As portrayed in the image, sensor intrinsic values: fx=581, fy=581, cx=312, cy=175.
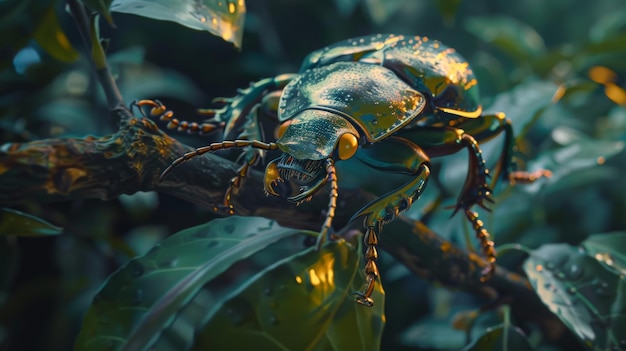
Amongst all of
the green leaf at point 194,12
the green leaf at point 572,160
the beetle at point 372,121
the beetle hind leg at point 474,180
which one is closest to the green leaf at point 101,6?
the green leaf at point 194,12

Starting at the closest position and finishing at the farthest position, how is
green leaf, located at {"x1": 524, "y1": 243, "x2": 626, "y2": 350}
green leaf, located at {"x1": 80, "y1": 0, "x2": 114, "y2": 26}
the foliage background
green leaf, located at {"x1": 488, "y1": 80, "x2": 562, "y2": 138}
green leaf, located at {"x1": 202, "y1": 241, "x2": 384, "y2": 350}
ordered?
Answer: green leaf, located at {"x1": 202, "y1": 241, "x2": 384, "y2": 350}
green leaf, located at {"x1": 80, "y1": 0, "x2": 114, "y2": 26}
green leaf, located at {"x1": 524, "y1": 243, "x2": 626, "y2": 350}
the foliage background
green leaf, located at {"x1": 488, "y1": 80, "x2": 562, "y2": 138}

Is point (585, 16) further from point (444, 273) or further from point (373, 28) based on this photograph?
point (444, 273)

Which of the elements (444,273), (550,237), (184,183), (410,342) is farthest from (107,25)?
(550,237)

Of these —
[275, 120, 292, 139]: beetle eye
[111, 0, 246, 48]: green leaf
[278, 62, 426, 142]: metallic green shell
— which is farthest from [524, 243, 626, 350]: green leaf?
[111, 0, 246, 48]: green leaf

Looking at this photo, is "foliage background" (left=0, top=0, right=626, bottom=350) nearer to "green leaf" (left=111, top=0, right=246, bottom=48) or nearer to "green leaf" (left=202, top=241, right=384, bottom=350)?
"green leaf" (left=111, top=0, right=246, bottom=48)

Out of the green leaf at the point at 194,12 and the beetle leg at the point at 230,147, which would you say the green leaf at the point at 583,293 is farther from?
the green leaf at the point at 194,12

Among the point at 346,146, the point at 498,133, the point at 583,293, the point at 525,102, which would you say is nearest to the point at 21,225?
the point at 346,146
